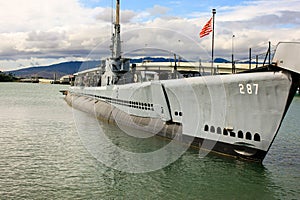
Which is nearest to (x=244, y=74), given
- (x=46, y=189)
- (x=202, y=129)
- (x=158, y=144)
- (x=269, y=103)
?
(x=269, y=103)

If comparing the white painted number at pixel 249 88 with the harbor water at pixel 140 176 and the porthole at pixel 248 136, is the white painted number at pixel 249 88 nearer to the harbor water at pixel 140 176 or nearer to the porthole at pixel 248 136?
the porthole at pixel 248 136

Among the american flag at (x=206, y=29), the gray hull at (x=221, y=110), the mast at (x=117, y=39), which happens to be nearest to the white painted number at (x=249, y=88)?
the gray hull at (x=221, y=110)

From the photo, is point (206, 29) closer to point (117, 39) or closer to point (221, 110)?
point (221, 110)

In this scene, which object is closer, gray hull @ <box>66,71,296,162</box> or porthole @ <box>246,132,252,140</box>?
gray hull @ <box>66,71,296,162</box>

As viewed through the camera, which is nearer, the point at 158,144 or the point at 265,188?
the point at 265,188

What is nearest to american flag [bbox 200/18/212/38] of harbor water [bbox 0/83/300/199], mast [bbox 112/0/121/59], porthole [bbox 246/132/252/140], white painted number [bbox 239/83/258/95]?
white painted number [bbox 239/83/258/95]

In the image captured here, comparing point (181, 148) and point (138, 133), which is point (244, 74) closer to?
point (181, 148)

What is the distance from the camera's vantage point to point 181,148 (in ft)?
71.4

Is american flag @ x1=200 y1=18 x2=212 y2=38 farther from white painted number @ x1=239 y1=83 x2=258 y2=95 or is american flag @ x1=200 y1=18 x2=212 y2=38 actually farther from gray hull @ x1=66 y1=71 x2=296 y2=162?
white painted number @ x1=239 y1=83 x2=258 y2=95

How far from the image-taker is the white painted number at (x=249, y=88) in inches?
677

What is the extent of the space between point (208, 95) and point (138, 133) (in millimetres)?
9002

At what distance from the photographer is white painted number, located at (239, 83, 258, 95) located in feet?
56.4

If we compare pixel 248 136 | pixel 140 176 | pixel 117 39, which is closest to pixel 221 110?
pixel 248 136

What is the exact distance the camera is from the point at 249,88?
57.5 ft
